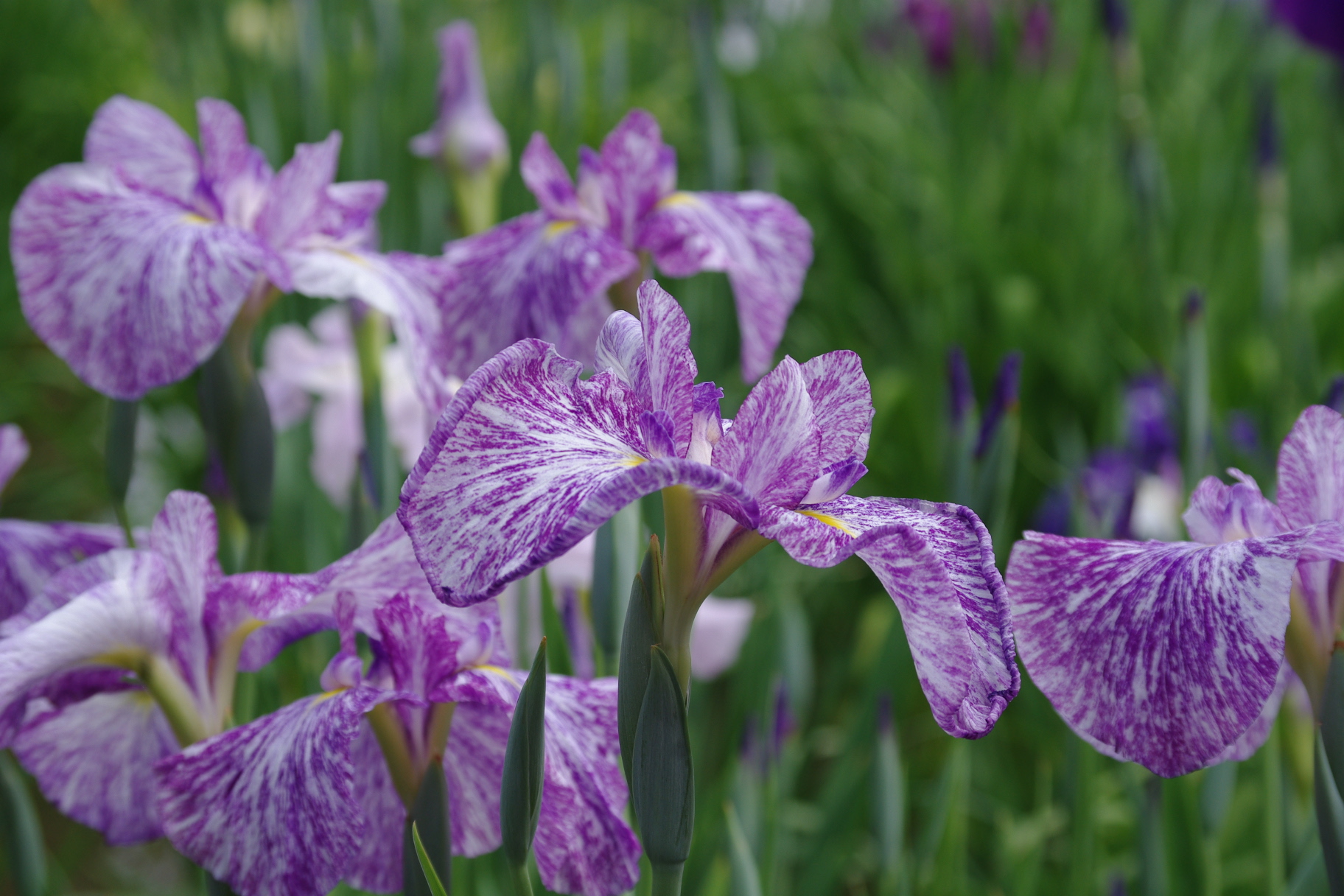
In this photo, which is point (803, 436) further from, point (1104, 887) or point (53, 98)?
point (53, 98)

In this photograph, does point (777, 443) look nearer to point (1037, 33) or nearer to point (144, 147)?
point (144, 147)

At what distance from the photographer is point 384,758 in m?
0.68

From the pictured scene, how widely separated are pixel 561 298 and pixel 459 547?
456 mm

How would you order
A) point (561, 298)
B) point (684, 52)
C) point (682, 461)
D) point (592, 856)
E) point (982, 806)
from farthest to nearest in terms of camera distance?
point (684, 52) < point (982, 806) < point (561, 298) < point (592, 856) < point (682, 461)

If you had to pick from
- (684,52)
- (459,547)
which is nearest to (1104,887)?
(459,547)

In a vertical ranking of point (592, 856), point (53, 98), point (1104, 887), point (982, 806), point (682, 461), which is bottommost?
point (982, 806)

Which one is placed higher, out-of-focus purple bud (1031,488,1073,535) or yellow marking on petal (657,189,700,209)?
yellow marking on petal (657,189,700,209)

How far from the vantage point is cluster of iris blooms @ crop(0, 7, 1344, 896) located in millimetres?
510

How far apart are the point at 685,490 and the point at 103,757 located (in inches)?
20.0

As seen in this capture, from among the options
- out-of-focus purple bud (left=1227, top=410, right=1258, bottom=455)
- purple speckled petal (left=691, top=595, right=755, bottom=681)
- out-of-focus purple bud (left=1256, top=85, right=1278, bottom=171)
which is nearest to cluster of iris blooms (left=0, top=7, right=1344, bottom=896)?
purple speckled petal (left=691, top=595, right=755, bottom=681)

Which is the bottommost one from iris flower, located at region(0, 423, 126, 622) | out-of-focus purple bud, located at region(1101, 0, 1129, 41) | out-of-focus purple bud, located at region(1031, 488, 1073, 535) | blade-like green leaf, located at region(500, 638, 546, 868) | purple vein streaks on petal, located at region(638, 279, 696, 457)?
out-of-focus purple bud, located at region(1031, 488, 1073, 535)

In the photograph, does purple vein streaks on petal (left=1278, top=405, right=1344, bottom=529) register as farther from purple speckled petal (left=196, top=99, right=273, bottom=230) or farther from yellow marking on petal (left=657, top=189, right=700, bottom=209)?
purple speckled petal (left=196, top=99, right=273, bottom=230)

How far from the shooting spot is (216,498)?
41.8 inches

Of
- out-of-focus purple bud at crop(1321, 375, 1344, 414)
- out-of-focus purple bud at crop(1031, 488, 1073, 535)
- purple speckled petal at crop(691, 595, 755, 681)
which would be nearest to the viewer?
out-of-focus purple bud at crop(1321, 375, 1344, 414)
